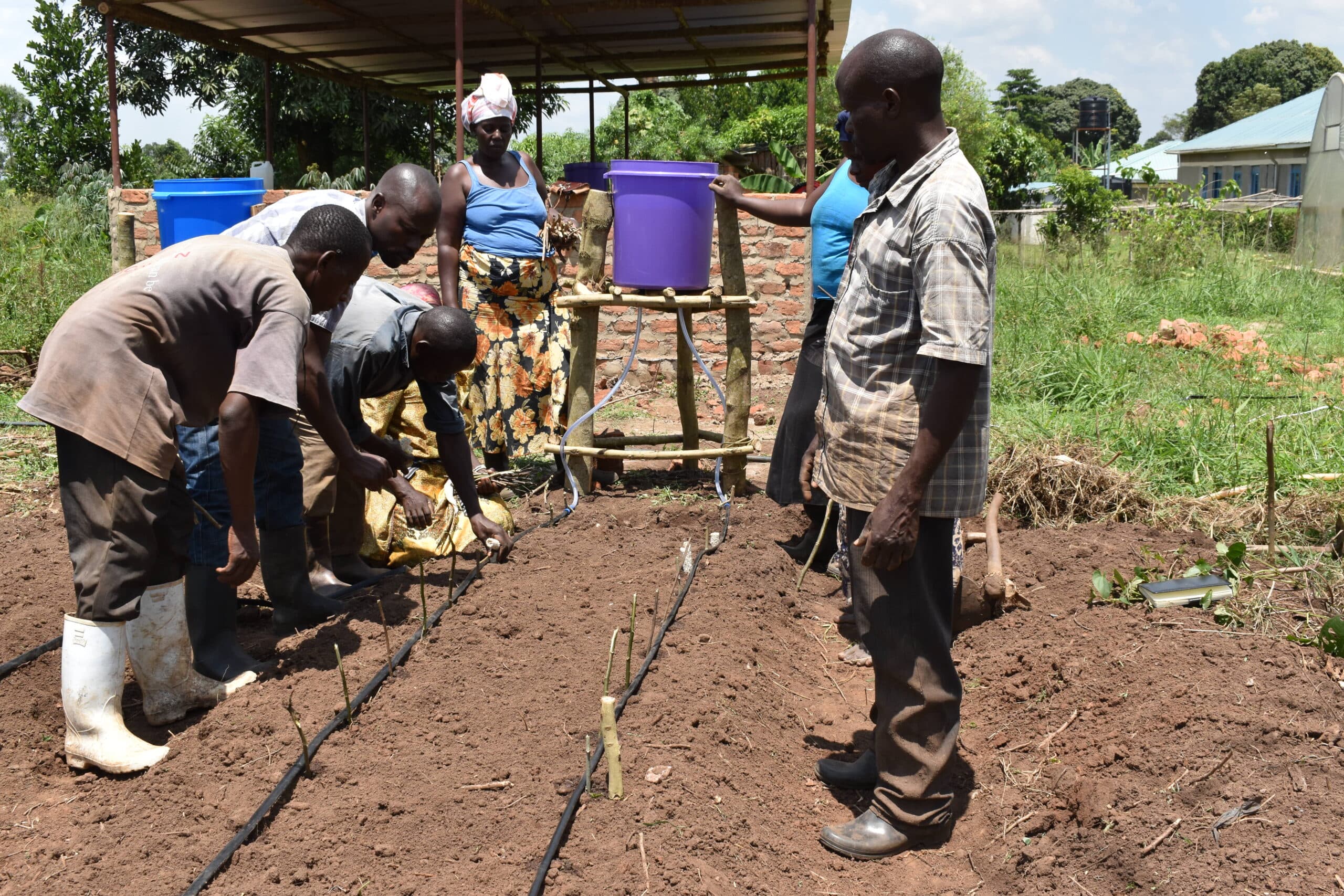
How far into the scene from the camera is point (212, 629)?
3.29 meters

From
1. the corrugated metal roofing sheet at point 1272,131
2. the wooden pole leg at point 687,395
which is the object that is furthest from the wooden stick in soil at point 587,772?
the corrugated metal roofing sheet at point 1272,131

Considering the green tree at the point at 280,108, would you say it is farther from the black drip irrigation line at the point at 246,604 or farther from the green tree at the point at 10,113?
the black drip irrigation line at the point at 246,604

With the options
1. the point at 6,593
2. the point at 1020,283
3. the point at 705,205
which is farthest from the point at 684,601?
the point at 1020,283

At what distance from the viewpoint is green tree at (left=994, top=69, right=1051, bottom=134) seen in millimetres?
48188

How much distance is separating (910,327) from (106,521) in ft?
6.47


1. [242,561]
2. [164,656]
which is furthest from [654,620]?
[164,656]

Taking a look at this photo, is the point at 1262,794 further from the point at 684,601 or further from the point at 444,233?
the point at 444,233

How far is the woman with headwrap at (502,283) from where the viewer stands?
4906mm

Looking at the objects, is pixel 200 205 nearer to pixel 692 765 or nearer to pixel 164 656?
pixel 164 656

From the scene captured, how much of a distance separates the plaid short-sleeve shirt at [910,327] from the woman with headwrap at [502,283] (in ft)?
9.24

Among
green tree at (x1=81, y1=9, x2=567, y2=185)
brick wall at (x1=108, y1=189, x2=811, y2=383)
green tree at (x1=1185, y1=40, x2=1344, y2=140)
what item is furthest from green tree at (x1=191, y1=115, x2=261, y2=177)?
green tree at (x1=1185, y1=40, x2=1344, y2=140)

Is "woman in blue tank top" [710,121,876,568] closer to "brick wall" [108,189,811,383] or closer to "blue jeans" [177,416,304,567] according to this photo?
"blue jeans" [177,416,304,567]

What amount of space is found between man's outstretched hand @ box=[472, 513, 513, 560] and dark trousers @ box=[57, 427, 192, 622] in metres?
1.32

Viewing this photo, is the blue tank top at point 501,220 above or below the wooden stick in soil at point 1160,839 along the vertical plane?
above
